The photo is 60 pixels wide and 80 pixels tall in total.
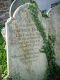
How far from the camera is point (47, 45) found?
8148mm

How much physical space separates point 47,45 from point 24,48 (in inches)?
27.1

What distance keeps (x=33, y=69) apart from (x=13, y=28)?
3.55 feet

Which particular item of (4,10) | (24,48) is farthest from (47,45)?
(4,10)

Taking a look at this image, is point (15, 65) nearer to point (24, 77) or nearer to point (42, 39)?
point (24, 77)

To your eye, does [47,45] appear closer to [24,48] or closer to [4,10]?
[24,48]

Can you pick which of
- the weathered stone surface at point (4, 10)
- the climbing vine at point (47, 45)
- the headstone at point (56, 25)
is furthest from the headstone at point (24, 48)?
the weathered stone surface at point (4, 10)

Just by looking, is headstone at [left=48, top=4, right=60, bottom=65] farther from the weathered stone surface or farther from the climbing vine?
the weathered stone surface

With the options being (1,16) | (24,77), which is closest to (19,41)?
(24,77)

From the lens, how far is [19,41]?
765 cm

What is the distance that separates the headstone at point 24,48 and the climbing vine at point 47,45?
0.09m

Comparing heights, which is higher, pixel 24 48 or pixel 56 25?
pixel 56 25

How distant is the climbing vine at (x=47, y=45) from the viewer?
26.2 ft

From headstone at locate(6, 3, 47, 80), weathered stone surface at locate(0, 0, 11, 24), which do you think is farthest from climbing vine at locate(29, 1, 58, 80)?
weathered stone surface at locate(0, 0, 11, 24)

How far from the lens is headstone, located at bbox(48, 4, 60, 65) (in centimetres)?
845
